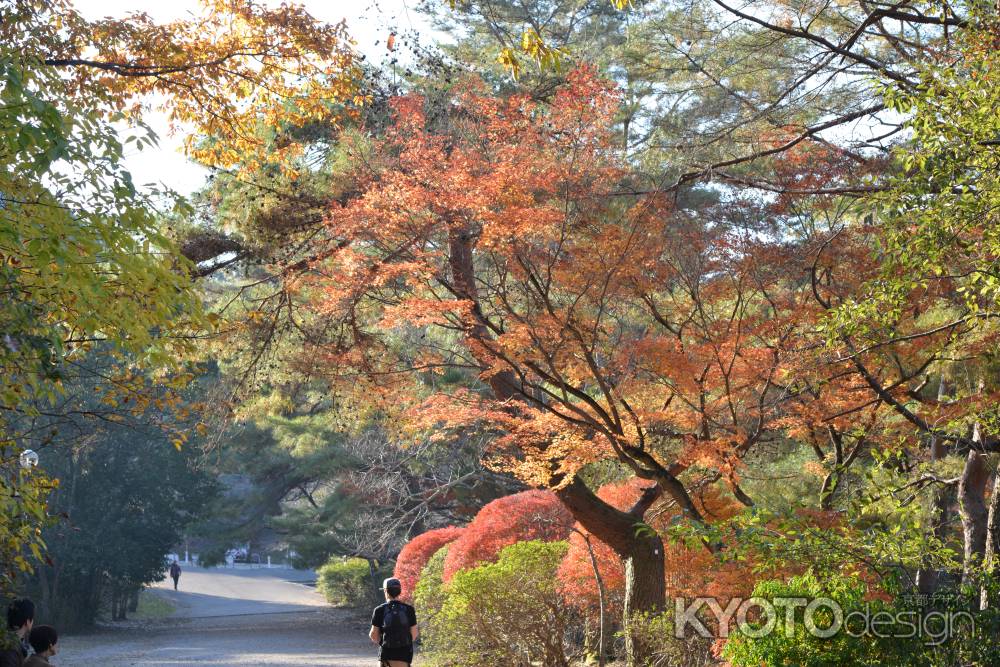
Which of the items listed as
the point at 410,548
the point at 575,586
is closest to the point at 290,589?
the point at 410,548

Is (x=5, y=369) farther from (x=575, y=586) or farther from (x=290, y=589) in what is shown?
(x=290, y=589)

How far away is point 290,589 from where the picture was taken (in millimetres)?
36312

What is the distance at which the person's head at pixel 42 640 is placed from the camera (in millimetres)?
5367

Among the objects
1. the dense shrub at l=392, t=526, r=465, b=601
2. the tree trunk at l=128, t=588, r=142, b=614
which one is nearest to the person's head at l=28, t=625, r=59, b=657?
the dense shrub at l=392, t=526, r=465, b=601

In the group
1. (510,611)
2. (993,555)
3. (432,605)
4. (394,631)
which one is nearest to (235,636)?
(432,605)

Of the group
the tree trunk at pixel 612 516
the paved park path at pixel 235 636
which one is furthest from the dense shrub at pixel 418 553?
the tree trunk at pixel 612 516

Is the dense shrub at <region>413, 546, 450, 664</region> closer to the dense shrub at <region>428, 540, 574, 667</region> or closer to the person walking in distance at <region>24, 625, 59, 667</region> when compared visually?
the dense shrub at <region>428, 540, 574, 667</region>

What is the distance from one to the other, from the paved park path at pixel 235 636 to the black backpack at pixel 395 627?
8.98 m

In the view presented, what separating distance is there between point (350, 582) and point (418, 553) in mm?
9530

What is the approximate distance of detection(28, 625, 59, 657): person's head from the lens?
211 inches

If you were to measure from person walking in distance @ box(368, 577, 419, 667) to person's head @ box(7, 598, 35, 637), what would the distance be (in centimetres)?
231

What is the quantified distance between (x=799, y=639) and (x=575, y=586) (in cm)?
546

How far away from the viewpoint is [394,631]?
6.89 metres

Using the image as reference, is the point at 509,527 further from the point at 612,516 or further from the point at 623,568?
the point at 612,516
